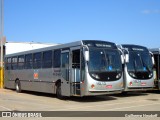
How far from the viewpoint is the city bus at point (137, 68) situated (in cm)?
1829

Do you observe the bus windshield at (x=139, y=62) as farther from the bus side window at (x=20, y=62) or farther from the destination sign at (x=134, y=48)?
the bus side window at (x=20, y=62)

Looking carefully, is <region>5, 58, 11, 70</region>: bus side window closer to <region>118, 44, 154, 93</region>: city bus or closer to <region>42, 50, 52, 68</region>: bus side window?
<region>42, 50, 52, 68</region>: bus side window

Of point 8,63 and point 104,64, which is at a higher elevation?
point 8,63

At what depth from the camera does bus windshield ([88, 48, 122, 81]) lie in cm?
1584

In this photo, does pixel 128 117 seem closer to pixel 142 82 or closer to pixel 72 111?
pixel 72 111

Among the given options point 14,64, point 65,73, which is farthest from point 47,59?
point 14,64

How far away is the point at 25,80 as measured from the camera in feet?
76.2

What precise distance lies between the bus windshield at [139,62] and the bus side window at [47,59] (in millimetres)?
4698

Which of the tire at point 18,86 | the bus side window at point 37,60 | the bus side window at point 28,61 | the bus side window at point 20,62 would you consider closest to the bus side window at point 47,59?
the bus side window at point 37,60

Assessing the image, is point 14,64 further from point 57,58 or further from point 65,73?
point 65,73

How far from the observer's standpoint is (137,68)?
18.8 metres

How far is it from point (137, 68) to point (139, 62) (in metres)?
0.46

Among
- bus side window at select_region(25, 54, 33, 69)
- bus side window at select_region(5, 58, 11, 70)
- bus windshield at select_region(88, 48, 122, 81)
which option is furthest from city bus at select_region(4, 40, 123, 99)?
bus side window at select_region(5, 58, 11, 70)

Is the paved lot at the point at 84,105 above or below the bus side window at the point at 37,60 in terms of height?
below
